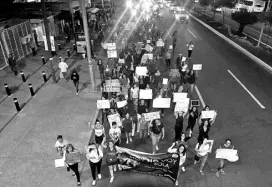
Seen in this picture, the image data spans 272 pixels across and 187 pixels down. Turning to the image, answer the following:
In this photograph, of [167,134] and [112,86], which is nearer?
[167,134]

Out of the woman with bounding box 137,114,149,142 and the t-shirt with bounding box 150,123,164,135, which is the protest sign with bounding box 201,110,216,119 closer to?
the t-shirt with bounding box 150,123,164,135

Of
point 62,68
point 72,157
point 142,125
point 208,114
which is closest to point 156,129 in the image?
point 142,125

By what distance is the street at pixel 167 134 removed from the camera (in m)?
8.16

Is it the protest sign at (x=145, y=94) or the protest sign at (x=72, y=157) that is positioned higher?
the protest sign at (x=145, y=94)

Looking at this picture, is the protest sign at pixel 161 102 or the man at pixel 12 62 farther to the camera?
the man at pixel 12 62

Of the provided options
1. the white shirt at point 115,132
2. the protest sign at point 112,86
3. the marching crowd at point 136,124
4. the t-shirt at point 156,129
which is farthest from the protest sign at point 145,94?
the white shirt at point 115,132

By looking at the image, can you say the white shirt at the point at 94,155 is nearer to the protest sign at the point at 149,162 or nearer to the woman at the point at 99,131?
the protest sign at the point at 149,162

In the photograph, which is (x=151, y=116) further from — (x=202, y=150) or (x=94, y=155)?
(x=94, y=155)

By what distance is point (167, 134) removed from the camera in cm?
1055

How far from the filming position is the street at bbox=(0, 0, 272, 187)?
816cm

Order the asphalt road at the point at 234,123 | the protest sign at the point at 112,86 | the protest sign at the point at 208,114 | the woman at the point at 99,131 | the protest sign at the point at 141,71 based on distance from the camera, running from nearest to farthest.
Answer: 1. the asphalt road at the point at 234,123
2. the woman at the point at 99,131
3. the protest sign at the point at 208,114
4. the protest sign at the point at 112,86
5. the protest sign at the point at 141,71

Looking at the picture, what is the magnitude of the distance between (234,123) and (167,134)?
11.2 feet

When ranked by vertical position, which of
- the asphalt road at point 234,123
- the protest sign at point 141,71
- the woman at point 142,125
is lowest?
the asphalt road at point 234,123

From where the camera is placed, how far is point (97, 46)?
2391 centimetres
